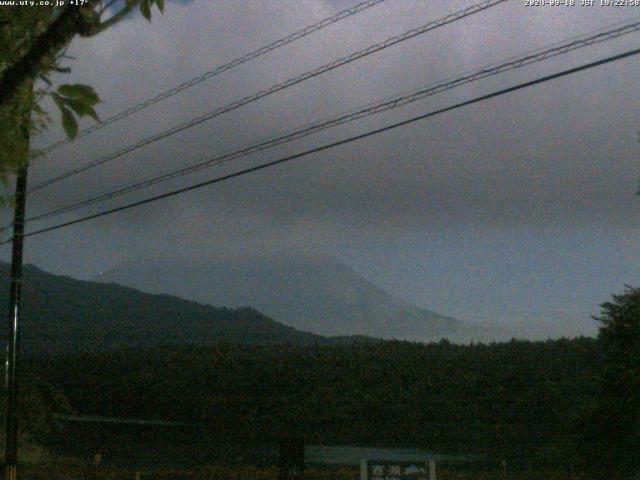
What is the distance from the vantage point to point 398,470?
30.1 feet

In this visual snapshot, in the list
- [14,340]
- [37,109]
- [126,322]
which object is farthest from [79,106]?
[126,322]

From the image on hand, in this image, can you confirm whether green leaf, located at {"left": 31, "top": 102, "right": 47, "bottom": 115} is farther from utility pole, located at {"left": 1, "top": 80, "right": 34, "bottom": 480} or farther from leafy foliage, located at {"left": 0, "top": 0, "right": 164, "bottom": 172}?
utility pole, located at {"left": 1, "top": 80, "right": 34, "bottom": 480}

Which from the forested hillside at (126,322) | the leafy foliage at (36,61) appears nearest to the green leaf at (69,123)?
the leafy foliage at (36,61)

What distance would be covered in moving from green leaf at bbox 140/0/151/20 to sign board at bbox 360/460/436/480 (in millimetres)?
5679

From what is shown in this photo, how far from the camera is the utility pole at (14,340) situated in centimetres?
1709

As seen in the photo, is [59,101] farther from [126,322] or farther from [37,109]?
[126,322]

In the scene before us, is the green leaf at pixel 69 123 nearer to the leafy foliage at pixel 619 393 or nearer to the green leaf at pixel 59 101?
the green leaf at pixel 59 101

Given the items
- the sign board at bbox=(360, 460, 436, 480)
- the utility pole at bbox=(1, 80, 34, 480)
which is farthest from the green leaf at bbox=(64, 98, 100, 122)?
the utility pole at bbox=(1, 80, 34, 480)

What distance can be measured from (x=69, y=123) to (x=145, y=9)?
833 mm

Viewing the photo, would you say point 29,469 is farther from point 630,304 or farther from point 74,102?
point 74,102

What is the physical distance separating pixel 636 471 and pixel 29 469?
1316cm

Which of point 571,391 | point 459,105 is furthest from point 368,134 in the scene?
point 571,391

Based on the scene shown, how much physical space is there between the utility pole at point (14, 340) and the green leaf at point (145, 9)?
12.6 metres

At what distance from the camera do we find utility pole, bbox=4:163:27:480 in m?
17.1
